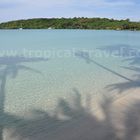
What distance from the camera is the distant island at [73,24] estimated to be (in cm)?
10725

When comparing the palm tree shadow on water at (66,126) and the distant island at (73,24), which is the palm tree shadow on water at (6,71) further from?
the distant island at (73,24)

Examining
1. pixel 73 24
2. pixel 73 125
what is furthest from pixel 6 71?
pixel 73 24

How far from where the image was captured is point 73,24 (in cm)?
12275

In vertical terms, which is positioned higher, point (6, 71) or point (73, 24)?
point (73, 24)

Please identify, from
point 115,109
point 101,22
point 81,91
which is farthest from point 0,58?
point 101,22

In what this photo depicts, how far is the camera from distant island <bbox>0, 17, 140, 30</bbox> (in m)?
107

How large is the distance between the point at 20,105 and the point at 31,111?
3.21 ft

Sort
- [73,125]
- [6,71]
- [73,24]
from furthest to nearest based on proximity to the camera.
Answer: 1. [73,24]
2. [6,71]
3. [73,125]

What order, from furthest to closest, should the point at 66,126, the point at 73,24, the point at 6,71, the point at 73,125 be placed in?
the point at 73,24
the point at 6,71
the point at 73,125
the point at 66,126

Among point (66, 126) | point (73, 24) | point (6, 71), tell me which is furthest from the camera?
point (73, 24)

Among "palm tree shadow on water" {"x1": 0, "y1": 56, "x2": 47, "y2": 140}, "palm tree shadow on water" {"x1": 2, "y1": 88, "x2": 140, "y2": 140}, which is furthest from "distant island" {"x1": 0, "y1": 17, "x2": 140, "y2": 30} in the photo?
"palm tree shadow on water" {"x1": 2, "y1": 88, "x2": 140, "y2": 140}

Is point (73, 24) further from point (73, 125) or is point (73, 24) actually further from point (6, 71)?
point (73, 125)

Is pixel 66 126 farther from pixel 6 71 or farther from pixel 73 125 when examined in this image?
pixel 6 71

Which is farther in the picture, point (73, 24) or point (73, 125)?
point (73, 24)
